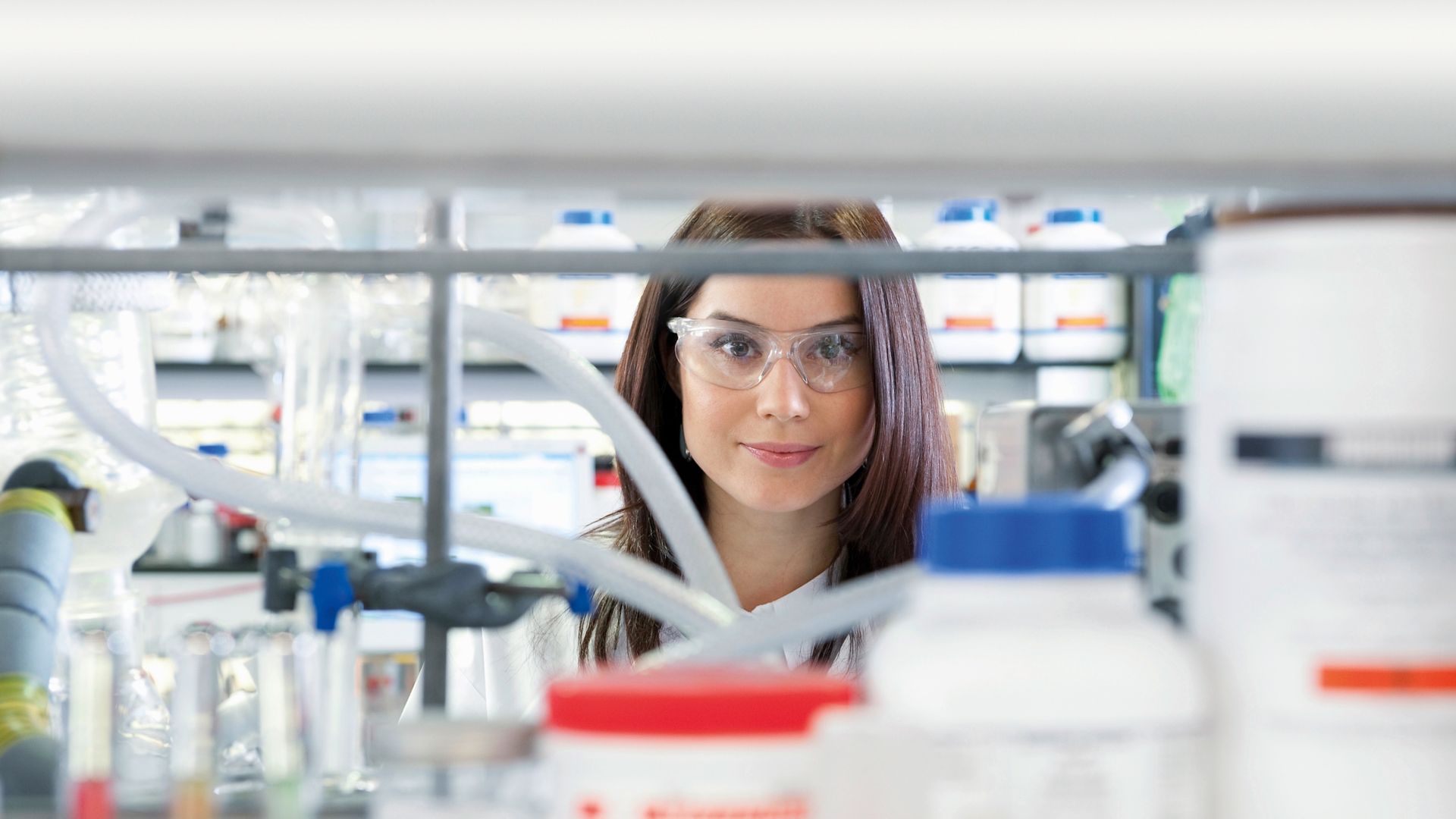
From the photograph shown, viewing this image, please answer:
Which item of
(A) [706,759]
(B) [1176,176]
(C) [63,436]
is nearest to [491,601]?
(A) [706,759]

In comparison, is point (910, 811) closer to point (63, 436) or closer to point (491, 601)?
point (491, 601)

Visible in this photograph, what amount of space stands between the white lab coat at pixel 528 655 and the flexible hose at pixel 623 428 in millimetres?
627

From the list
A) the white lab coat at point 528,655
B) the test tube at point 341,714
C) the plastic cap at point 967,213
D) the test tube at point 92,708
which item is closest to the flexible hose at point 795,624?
the test tube at point 341,714

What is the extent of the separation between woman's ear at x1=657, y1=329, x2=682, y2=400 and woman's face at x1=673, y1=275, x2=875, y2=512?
0.31 feet

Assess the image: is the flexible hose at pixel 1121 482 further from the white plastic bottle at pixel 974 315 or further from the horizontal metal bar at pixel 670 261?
the white plastic bottle at pixel 974 315

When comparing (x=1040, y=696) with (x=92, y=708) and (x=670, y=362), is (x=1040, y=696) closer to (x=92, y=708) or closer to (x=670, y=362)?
(x=92, y=708)

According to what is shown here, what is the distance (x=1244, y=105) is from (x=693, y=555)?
704 mm

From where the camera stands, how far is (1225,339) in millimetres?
423

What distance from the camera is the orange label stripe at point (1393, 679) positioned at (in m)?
0.39

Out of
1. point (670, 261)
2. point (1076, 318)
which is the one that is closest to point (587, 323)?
point (1076, 318)

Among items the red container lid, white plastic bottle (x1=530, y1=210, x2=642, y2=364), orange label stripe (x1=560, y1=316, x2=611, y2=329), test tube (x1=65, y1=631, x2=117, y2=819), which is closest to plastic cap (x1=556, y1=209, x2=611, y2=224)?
white plastic bottle (x1=530, y1=210, x2=642, y2=364)

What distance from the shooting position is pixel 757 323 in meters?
2.03

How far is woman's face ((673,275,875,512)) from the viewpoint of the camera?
202cm

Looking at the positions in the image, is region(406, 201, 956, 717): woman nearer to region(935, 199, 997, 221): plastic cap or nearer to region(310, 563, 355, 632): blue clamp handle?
region(310, 563, 355, 632): blue clamp handle
